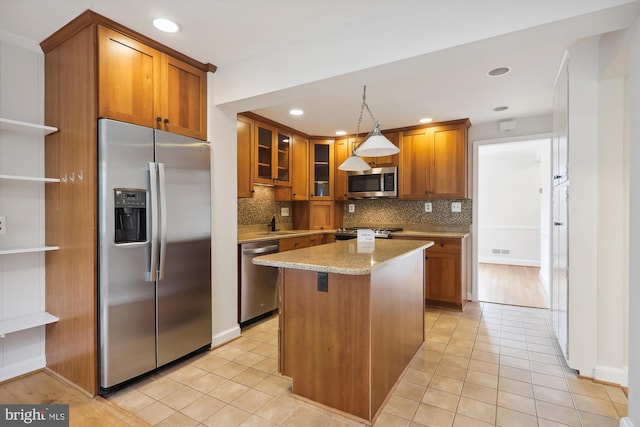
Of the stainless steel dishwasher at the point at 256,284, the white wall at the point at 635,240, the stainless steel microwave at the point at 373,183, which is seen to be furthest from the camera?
the stainless steel microwave at the point at 373,183

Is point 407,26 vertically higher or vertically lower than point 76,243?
Answer: higher

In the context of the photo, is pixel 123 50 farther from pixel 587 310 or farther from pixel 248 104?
pixel 587 310

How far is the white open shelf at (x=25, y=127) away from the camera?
2.08 metres

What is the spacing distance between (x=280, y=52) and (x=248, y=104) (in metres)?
0.55

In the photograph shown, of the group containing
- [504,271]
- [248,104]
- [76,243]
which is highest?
[248,104]

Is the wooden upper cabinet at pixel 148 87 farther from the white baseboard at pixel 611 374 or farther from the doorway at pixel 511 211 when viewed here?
the doorway at pixel 511 211

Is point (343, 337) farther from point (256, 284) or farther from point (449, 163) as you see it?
point (449, 163)

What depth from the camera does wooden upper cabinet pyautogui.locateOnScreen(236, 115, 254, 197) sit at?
357 cm

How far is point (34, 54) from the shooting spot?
92.6 inches

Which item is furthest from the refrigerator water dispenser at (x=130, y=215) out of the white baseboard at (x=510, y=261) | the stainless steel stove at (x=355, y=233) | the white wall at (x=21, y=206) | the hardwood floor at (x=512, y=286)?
the white baseboard at (x=510, y=261)

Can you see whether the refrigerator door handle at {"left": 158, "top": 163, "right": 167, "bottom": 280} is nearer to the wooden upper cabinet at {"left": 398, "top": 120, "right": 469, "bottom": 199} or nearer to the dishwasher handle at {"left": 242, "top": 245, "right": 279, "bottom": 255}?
the dishwasher handle at {"left": 242, "top": 245, "right": 279, "bottom": 255}

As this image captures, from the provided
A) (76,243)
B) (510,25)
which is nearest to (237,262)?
(76,243)

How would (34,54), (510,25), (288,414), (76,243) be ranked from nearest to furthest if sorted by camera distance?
(510,25)
(288,414)
(76,243)
(34,54)

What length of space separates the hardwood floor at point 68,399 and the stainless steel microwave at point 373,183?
367 cm
